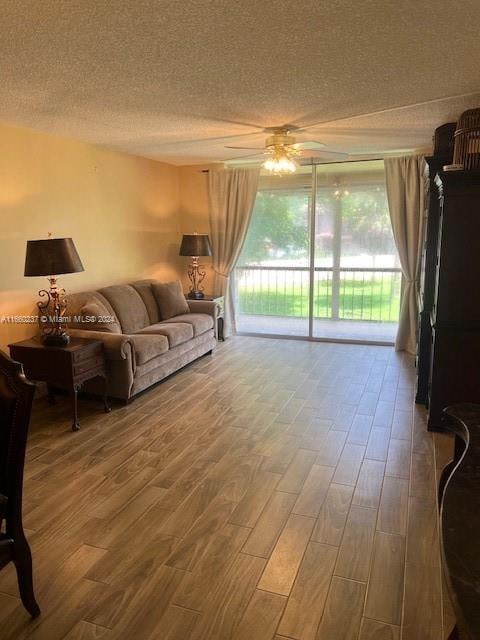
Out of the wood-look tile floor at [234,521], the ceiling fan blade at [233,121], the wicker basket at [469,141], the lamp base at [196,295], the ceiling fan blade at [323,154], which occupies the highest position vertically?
the ceiling fan blade at [233,121]

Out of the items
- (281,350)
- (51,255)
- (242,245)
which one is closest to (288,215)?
(242,245)

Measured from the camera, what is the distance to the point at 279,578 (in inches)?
78.3

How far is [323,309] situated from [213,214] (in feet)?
6.80

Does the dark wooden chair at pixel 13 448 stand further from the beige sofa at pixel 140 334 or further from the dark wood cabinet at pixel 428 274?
the dark wood cabinet at pixel 428 274

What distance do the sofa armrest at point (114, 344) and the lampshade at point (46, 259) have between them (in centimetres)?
68

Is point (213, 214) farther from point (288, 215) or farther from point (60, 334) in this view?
point (60, 334)

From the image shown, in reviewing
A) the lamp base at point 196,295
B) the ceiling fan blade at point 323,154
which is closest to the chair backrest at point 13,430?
the ceiling fan blade at point 323,154

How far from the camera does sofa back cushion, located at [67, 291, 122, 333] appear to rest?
4.15 metres

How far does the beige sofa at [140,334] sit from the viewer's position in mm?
3912

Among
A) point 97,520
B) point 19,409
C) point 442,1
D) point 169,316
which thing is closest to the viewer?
point 19,409

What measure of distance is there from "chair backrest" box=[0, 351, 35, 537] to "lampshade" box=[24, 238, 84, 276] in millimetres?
1935

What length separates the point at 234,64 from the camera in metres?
2.43

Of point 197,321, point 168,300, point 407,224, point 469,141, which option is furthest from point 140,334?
point 407,224

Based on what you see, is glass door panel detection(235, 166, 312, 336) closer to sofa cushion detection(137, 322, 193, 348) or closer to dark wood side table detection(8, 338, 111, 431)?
sofa cushion detection(137, 322, 193, 348)
